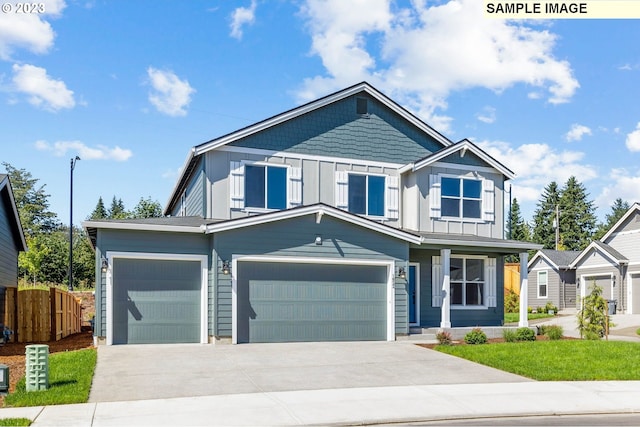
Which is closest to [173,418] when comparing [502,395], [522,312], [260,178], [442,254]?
[502,395]

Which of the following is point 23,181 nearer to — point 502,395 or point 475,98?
point 475,98

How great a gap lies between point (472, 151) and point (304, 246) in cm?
776

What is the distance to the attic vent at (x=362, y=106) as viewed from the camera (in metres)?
21.3

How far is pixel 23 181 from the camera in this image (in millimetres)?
72062

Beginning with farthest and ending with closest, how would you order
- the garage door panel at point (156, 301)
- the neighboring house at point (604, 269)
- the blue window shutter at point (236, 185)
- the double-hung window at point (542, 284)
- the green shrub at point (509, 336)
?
the double-hung window at point (542, 284) < the neighboring house at point (604, 269) < the blue window shutter at point (236, 185) < the green shrub at point (509, 336) < the garage door panel at point (156, 301)

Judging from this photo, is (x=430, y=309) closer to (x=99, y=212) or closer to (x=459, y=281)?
(x=459, y=281)

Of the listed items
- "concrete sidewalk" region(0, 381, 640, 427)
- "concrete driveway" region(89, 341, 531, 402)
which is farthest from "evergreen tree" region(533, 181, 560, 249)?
"concrete sidewalk" region(0, 381, 640, 427)

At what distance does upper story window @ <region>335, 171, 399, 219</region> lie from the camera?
20703mm

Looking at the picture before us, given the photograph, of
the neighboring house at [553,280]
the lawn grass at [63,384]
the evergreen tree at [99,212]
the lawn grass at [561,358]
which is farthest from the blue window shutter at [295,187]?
the evergreen tree at [99,212]

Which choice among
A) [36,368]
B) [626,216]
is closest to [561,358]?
[36,368]

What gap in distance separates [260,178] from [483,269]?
8466 millimetres

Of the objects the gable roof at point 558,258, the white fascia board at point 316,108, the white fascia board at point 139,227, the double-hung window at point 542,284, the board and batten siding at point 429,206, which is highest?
the white fascia board at point 316,108

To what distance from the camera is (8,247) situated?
78.1 ft

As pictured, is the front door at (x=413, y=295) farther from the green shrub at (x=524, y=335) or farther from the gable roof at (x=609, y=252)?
the gable roof at (x=609, y=252)
